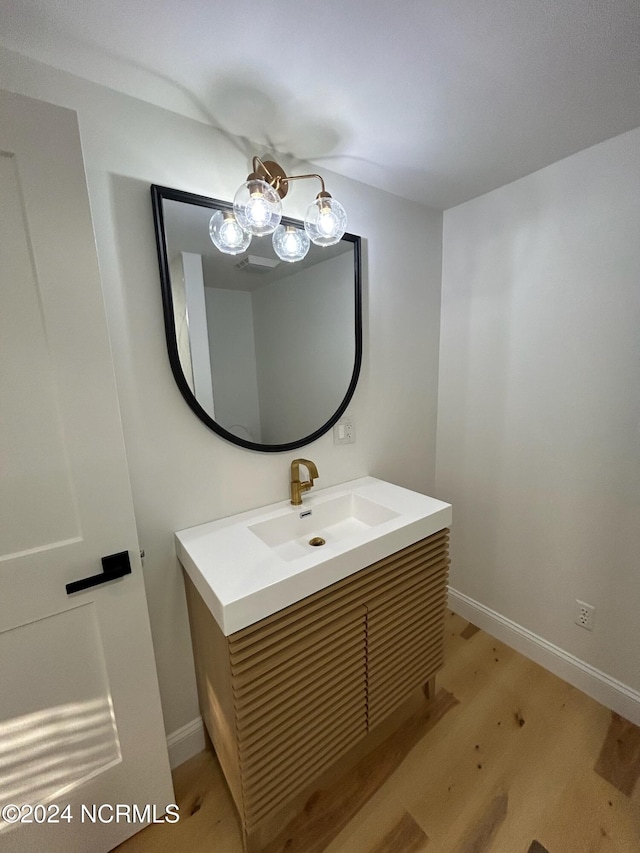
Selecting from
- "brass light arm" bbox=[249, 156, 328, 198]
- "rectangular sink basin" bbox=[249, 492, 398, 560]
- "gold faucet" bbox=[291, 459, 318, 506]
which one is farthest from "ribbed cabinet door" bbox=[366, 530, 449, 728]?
"brass light arm" bbox=[249, 156, 328, 198]

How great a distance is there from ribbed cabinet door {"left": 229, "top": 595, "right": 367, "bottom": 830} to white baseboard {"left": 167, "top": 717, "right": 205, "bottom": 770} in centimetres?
50

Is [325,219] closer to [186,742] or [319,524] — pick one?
[319,524]

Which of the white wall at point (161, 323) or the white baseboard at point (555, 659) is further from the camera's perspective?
the white baseboard at point (555, 659)

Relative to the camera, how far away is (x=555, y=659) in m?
1.67

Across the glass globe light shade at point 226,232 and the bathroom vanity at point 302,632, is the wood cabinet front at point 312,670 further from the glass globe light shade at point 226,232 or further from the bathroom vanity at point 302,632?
the glass globe light shade at point 226,232

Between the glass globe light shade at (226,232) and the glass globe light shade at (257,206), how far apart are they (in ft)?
0.29

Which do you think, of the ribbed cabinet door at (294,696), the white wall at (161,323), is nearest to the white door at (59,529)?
the white wall at (161,323)

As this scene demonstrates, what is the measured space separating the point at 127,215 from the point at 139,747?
172 cm

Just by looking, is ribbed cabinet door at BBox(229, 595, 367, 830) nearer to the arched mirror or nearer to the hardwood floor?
the hardwood floor

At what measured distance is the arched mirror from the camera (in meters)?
1.18

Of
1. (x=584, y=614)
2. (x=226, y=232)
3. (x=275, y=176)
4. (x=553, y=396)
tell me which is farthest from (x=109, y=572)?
(x=584, y=614)

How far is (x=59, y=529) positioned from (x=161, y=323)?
695mm

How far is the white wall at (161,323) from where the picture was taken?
103 cm

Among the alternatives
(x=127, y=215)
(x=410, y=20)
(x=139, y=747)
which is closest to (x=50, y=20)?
(x=127, y=215)
